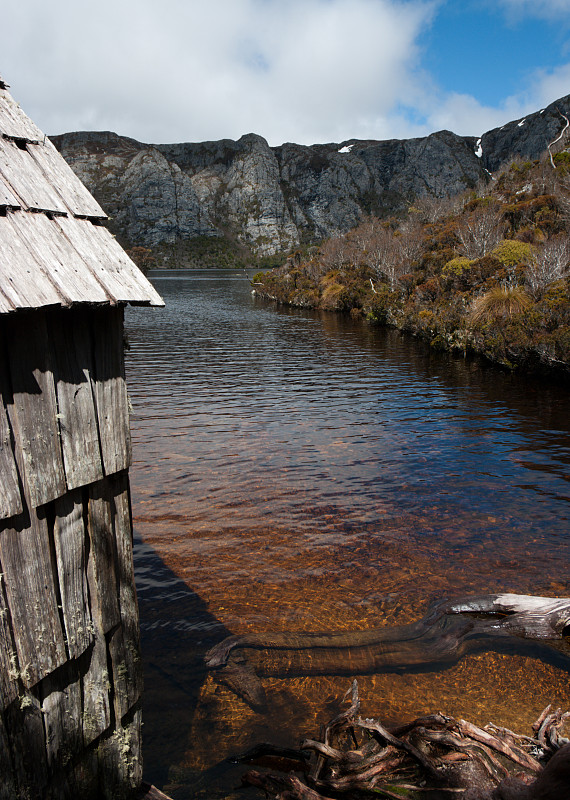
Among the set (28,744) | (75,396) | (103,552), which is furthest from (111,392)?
(28,744)

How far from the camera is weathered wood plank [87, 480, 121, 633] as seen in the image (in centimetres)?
335

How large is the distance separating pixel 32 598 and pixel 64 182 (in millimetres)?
2614

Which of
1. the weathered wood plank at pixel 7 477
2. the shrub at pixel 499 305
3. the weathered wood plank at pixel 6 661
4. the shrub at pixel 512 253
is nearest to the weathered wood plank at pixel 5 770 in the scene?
A: the weathered wood plank at pixel 6 661

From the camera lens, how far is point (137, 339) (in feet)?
112

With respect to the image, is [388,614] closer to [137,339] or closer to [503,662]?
[503,662]

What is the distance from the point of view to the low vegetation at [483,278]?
2166 centimetres

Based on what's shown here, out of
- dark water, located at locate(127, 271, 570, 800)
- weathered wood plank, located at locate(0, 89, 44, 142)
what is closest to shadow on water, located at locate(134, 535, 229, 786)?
dark water, located at locate(127, 271, 570, 800)

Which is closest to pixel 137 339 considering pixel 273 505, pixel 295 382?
pixel 295 382

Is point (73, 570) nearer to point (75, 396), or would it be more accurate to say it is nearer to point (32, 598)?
point (32, 598)

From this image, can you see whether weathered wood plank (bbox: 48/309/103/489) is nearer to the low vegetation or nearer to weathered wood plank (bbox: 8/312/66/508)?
weathered wood plank (bbox: 8/312/66/508)

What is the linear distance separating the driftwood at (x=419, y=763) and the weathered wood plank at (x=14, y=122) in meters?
4.98

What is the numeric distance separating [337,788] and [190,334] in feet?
113

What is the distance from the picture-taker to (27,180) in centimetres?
308

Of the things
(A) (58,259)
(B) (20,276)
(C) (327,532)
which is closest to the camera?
(B) (20,276)
